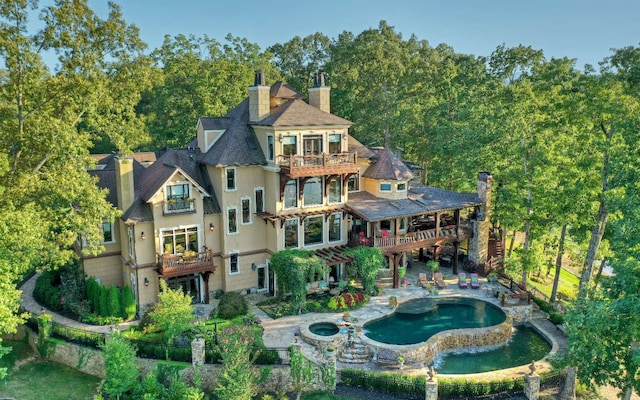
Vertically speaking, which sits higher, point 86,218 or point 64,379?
point 86,218

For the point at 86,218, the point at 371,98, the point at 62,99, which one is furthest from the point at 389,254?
the point at 371,98

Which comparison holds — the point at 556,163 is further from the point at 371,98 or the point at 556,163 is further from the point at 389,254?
the point at 371,98

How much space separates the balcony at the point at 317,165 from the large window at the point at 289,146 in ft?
1.92

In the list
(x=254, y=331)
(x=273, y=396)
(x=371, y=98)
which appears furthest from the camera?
(x=371, y=98)

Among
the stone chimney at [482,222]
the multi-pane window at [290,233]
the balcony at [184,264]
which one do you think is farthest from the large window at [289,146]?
the stone chimney at [482,222]

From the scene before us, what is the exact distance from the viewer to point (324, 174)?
27531 millimetres

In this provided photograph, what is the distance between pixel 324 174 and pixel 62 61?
13887mm

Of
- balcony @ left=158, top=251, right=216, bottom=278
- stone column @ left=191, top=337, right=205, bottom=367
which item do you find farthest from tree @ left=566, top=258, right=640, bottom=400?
balcony @ left=158, top=251, right=216, bottom=278

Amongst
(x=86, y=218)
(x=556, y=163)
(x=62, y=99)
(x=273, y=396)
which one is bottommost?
(x=273, y=396)

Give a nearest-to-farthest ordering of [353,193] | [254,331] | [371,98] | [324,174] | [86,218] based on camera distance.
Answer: [254,331] < [86,218] < [324,174] < [353,193] < [371,98]

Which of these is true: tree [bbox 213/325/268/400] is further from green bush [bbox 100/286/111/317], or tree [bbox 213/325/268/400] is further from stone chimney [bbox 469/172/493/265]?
stone chimney [bbox 469/172/493/265]

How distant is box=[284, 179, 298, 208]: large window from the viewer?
1102 inches

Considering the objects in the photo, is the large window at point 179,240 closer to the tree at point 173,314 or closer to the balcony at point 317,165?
the tree at point 173,314

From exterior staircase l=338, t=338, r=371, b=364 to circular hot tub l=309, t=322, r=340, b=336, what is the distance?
1.40m
